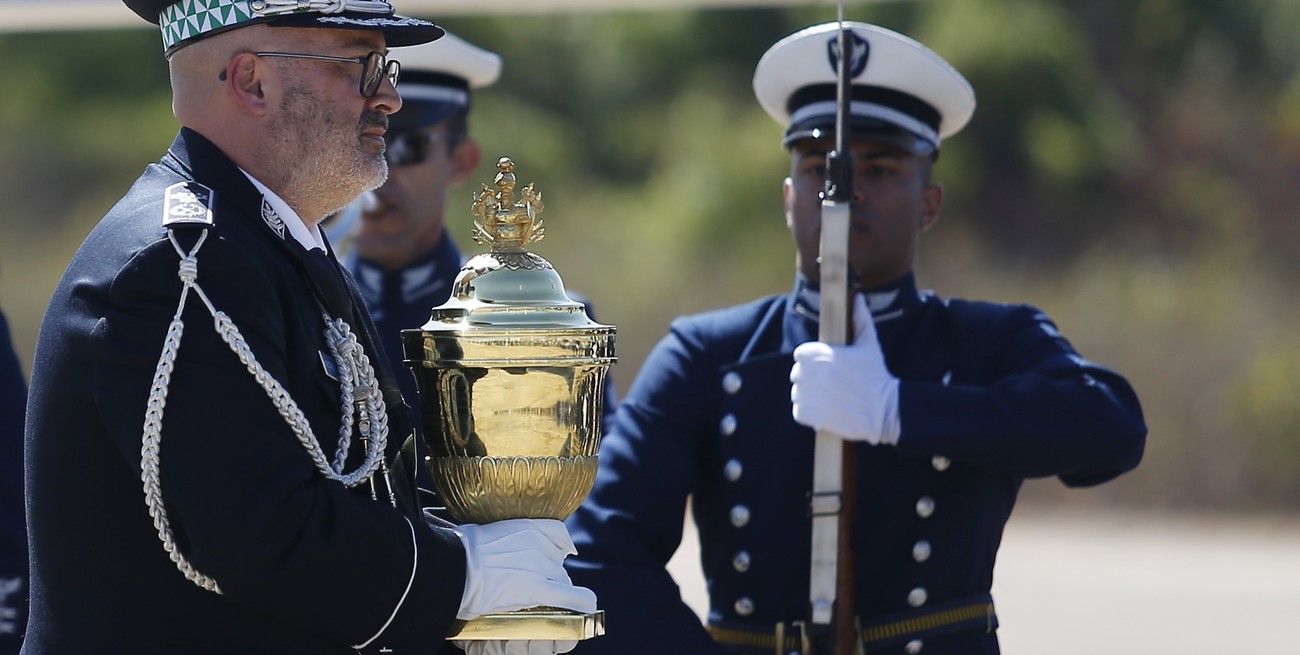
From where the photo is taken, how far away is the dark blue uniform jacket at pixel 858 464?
3.51 m

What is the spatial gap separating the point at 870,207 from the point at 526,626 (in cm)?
153

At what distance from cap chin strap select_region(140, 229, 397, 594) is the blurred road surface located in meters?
6.62

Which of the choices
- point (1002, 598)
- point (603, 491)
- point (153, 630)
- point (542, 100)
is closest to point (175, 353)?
point (153, 630)

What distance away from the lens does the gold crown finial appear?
276 centimetres

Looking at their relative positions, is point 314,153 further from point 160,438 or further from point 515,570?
point 515,570

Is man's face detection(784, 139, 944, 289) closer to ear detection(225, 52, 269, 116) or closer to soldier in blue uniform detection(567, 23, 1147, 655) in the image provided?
soldier in blue uniform detection(567, 23, 1147, 655)

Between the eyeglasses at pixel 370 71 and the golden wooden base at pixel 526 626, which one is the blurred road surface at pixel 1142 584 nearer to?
the golden wooden base at pixel 526 626

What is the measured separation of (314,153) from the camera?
2.65m

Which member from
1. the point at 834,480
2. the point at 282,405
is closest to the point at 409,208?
the point at 834,480

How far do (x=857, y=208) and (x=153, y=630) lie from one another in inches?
74.1

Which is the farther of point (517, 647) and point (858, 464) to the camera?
point (858, 464)

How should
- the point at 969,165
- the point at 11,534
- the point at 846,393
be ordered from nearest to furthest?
the point at 846,393, the point at 11,534, the point at 969,165

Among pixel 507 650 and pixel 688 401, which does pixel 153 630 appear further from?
pixel 688 401

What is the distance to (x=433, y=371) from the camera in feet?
8.70
